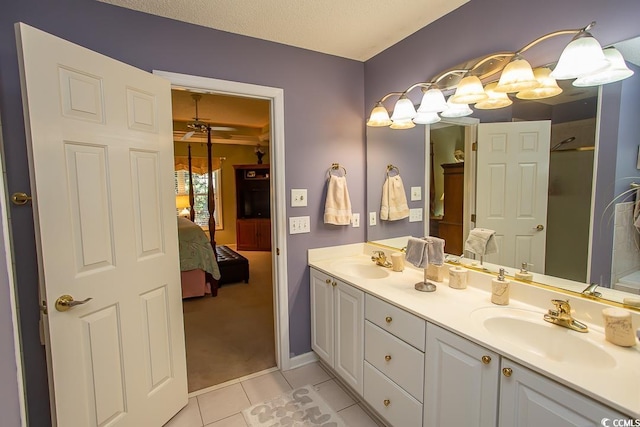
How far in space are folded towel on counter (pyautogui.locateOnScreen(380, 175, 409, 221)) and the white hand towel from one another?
31cm

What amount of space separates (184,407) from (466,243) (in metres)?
2.10

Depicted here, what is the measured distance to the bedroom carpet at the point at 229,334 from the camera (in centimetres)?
243

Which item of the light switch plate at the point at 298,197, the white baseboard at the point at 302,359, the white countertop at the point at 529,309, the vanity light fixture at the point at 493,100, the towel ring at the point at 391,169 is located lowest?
the white baseboard at the point at 302,359

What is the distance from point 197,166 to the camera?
6.61m

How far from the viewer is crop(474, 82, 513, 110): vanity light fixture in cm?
158

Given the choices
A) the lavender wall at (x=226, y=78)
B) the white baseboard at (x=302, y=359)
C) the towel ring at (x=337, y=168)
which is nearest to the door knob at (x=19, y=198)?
the lavender wall at (x=226, y=78)

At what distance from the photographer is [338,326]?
2.10m

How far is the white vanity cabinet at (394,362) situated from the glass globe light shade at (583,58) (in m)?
1.20

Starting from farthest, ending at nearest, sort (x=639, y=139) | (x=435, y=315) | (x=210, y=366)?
(x=210, y=366) → (x=435, y=315) → (x=639, y=139)

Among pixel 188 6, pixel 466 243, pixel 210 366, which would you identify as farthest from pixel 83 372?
pixel 466 243

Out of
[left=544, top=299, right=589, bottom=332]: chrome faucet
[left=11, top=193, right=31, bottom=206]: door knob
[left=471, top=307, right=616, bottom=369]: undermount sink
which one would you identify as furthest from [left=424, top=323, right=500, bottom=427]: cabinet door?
[left=11, top=193, right=31, bottom=206]: door knob

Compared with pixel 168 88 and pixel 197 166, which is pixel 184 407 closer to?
pixel 168 88

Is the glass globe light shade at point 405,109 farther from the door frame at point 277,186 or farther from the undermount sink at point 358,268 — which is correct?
the undermount sink at point 358,268

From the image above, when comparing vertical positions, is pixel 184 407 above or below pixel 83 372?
below
